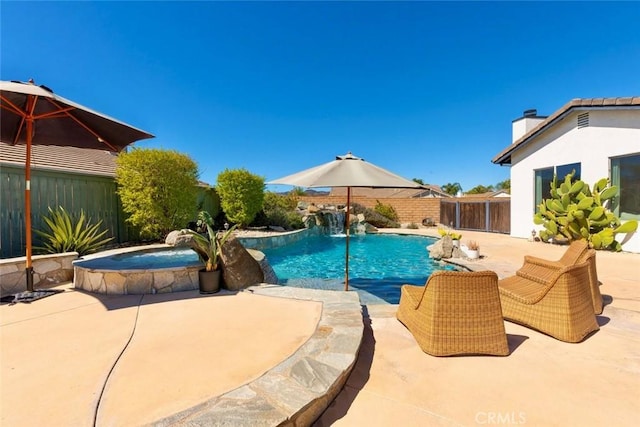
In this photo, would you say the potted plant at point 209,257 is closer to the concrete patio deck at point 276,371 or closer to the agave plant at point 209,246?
the agave plant at point 209,246

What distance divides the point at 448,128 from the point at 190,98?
18687mm

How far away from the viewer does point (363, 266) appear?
9.13 metres

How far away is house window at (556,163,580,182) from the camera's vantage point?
10.4m

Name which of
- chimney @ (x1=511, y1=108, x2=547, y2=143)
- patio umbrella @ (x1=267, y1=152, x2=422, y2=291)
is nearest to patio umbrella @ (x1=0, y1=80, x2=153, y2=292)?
patio umbrella @ (x1=267, y1=152, x2=422, y2=291)

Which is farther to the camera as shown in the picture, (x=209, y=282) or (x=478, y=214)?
(x=478, y=214)

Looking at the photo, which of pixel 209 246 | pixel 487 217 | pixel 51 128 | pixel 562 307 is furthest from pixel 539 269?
pixel 487 217

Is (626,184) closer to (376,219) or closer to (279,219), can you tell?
(376,219)

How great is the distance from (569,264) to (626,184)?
817 centimetres

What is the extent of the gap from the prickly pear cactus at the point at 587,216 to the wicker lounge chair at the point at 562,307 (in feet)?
25.6

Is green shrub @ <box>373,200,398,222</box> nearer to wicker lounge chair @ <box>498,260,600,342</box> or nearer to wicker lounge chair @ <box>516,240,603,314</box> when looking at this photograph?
wicker lounge chair @ <box>516,240,603,314</box>

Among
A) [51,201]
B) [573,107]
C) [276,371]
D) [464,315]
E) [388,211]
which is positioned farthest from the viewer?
[388,211]

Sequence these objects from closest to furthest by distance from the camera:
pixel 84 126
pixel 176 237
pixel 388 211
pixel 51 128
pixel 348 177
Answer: pixel 348 177, pixel 84 126, pixel 51 128, pixel 176 237, pixel 388 211

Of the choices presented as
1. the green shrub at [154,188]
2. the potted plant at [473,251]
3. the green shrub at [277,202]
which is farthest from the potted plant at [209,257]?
the green shrub at [277,202]

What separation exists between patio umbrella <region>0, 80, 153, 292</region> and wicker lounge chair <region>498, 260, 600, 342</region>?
6554mm
